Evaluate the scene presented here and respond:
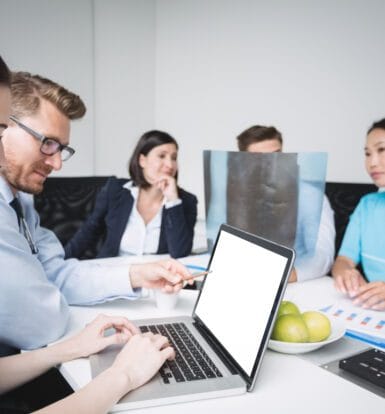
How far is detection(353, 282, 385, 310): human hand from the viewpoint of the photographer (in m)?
1.14

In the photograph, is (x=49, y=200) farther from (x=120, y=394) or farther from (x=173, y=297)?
(x=120, y=394)

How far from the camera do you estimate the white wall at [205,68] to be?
7.26 feet

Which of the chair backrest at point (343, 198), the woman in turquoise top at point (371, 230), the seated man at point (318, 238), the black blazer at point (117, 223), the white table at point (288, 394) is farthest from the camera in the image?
the chair backrest at point (343, 198)

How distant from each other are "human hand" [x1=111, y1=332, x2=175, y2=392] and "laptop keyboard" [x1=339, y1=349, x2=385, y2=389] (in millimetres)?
317

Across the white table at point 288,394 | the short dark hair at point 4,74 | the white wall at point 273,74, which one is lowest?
the white table at point 288,394

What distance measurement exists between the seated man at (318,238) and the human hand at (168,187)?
1.28 feet

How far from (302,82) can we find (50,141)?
5.36 feet

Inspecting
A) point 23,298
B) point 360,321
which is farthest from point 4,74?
point 360,321

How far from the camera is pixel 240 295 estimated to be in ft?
2.70

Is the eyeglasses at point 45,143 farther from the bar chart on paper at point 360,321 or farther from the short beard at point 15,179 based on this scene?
the bar chart on paper at point 360,321

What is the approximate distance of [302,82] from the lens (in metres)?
2.39

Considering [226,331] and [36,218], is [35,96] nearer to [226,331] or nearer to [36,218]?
[36,218]

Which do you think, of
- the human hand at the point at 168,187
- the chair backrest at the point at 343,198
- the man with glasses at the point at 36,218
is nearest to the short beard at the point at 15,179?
the man with glasses at the point at 36,218

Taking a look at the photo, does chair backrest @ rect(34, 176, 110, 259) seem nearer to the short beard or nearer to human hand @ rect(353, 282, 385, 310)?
the short beard
